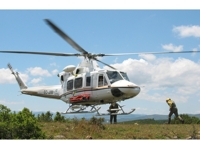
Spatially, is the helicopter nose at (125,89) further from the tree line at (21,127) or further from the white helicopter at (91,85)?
the tree line at (21,127)

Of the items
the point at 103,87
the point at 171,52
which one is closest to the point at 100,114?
the point at 103,87

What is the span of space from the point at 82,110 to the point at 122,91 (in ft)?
10.7

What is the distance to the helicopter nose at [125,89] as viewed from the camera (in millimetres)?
15677

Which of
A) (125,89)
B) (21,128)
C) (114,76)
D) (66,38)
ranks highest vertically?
(66,38)

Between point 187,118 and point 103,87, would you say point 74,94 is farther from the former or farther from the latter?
point 187,118

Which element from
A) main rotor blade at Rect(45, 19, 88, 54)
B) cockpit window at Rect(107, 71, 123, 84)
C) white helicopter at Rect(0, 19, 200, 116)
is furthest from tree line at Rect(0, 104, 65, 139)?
cockpit window at Rect(107, 71, 123, 84)

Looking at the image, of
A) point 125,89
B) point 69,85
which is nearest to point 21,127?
point 125,89

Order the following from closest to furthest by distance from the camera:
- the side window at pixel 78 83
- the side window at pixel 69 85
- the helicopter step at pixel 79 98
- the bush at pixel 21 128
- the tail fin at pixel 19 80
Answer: the bush at pixel 21 128, the helicopter step at pixel 79 98, the side window at pixel 78 83, the side window at pixel 69 85, the tail fin at pixel 19 80

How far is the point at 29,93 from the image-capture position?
2298 centimetres

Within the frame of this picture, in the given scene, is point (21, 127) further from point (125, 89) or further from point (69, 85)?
point (69, 85)

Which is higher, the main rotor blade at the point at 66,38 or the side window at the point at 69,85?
the main rotor blade at the point at 66,38

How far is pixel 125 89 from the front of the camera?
15633 millimetres

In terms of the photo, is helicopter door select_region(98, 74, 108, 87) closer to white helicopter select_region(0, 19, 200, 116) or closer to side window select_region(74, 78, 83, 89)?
white helicopter select_region(0, 19, 200, 116)

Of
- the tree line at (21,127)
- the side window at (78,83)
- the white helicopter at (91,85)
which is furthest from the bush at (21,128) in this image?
the side window at (78,83)
